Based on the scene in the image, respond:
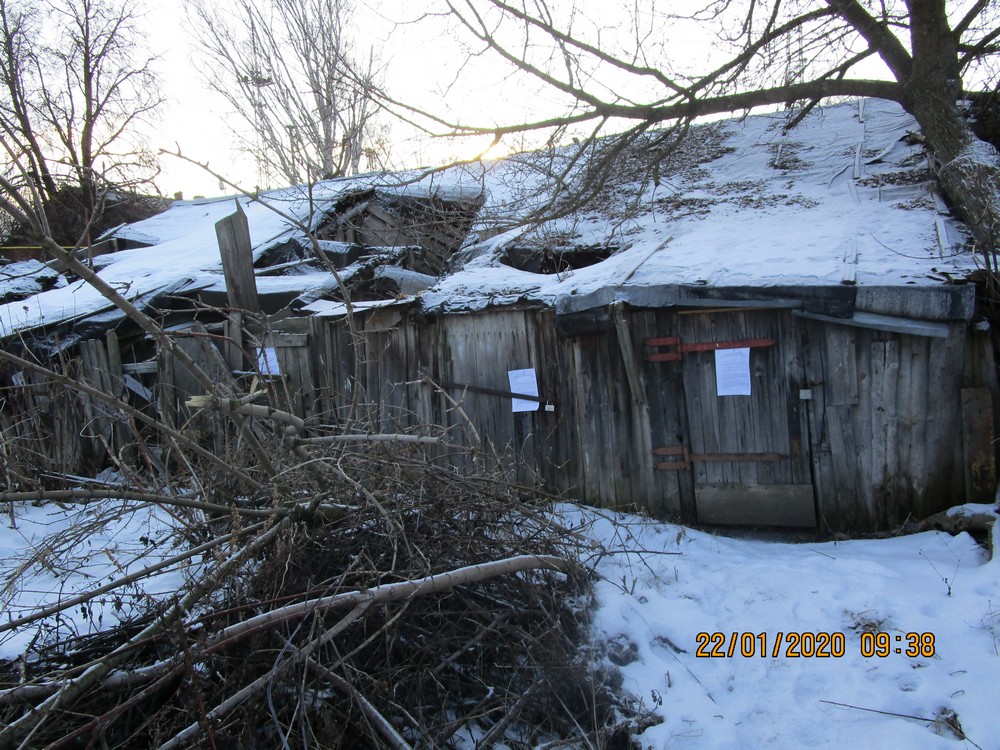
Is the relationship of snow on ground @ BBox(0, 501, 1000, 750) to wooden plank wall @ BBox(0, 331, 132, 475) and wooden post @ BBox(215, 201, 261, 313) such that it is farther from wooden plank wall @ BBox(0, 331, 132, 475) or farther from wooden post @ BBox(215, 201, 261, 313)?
wooden plank wall @ BBox(0, 331, 132, 475)

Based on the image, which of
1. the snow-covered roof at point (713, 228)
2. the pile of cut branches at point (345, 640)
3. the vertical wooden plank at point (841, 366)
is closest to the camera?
the pile of cut branches at point (345, 640)

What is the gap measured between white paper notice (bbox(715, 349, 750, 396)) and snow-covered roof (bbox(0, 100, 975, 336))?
2.00ft

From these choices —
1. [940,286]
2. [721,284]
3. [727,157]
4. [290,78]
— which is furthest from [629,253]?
[290,78]

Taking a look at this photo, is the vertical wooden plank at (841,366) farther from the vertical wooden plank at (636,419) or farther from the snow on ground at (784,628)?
the vertical wooden plank at (636,419)

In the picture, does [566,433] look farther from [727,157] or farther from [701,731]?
[727,157]

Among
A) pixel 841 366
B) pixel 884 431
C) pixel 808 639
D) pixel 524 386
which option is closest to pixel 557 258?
pixel 524 386

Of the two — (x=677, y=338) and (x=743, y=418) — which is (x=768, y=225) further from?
(x=743, y=418)

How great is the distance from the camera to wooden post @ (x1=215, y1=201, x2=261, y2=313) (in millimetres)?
7332

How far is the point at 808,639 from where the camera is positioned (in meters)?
3.61

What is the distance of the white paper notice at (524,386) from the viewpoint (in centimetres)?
613

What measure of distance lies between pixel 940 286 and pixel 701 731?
3486mm

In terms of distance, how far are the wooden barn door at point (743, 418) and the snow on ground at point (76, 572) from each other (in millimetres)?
4066

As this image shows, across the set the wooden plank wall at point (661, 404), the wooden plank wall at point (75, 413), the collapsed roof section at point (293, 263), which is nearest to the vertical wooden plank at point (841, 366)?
the wooden plank wall at point (661, 404)
